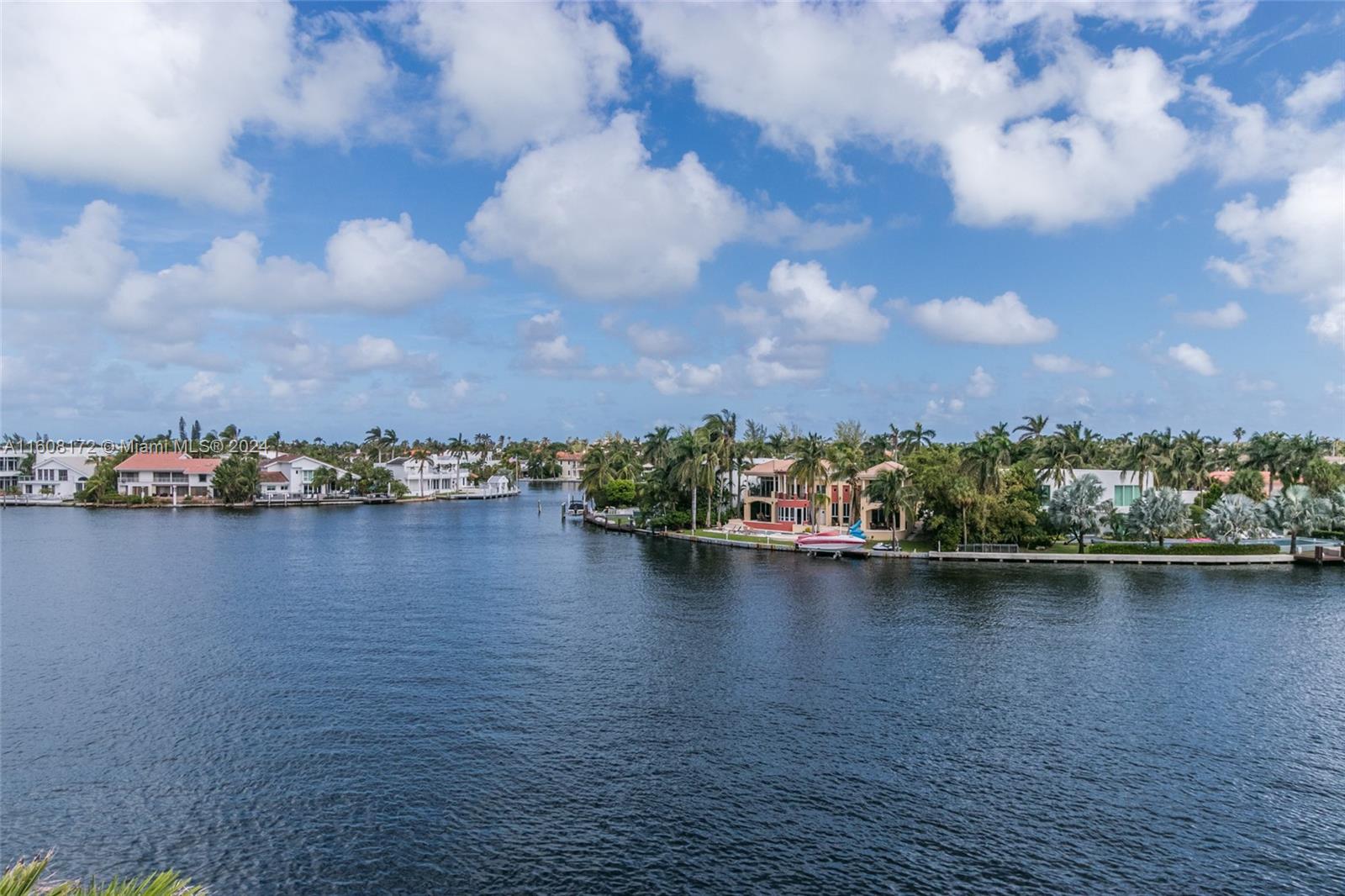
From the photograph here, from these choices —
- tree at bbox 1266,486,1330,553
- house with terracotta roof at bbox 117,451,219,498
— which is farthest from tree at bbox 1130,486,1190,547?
house with terracotta roof at bbox 117,451,219,498

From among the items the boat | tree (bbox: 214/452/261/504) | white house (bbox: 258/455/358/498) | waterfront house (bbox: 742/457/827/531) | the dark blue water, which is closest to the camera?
the dark blue water

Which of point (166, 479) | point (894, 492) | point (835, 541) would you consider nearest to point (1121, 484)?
point (894, 492)

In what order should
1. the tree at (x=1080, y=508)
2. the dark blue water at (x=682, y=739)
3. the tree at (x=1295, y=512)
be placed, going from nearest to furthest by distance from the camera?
1. the dark blue water at (x=682, y=739)
2. the tree at (x=1295, y=512)
3. the tree at (x=1080, y=508)

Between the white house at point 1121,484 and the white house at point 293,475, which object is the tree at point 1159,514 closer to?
the white house at point 1121,484

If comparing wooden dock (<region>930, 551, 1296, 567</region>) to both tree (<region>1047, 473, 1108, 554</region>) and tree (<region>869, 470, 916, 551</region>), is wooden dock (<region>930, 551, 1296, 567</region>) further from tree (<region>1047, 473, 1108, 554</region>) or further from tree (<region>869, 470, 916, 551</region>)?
tree (<region>869, 470, 916, 551</region>)

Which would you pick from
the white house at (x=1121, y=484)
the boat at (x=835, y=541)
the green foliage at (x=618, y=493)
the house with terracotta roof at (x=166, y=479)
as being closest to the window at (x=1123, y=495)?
the white house at (x=1121, y=484)
